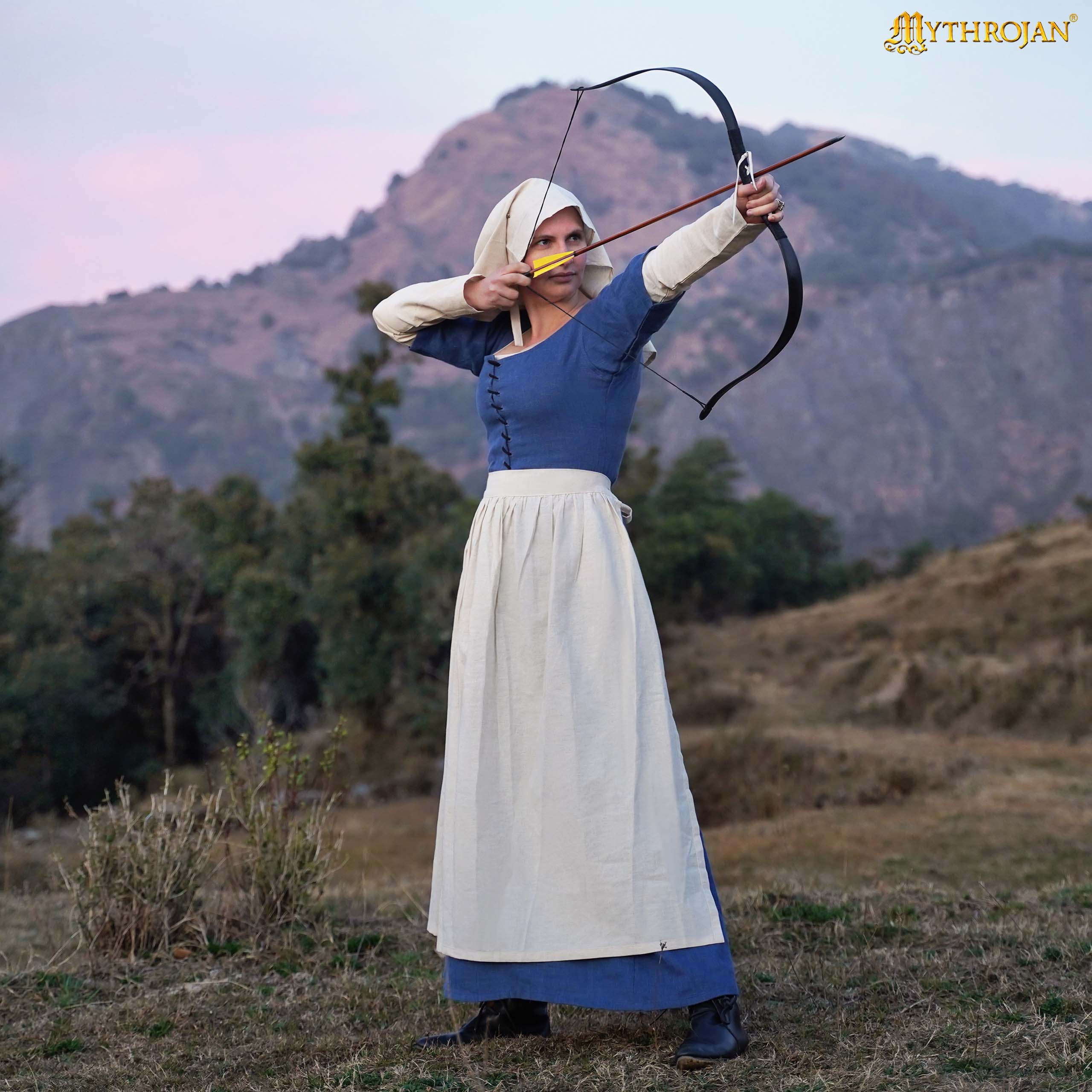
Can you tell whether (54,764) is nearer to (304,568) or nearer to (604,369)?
(304,568)

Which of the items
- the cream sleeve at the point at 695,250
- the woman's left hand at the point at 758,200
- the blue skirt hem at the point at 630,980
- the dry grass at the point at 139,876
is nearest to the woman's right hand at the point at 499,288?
the cream sleeve at the point at 695,250

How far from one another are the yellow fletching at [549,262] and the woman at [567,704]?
4 cm

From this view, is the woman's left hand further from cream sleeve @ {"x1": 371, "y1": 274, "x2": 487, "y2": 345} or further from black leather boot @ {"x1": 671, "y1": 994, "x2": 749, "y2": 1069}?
black leather boot @ {"x1": 671, "y1": 994, "x2": 749, "y2": 1069}

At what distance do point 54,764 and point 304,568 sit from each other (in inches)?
232

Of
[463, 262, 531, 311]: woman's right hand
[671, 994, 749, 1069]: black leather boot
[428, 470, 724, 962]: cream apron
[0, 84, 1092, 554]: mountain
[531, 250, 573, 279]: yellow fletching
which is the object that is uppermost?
[0, 84, 1092, 554]: mountain

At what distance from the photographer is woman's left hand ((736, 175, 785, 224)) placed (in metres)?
2.67

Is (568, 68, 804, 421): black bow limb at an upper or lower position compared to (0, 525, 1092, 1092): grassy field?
upper

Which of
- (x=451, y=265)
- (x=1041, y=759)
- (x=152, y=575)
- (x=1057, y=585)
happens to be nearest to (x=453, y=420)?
(x=451, y=265)

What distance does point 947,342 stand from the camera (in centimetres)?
9575

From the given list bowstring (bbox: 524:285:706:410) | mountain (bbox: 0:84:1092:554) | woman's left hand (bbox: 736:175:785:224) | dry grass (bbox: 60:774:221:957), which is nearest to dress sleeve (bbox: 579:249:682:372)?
bowstring (bbox: 524:285:706:410)

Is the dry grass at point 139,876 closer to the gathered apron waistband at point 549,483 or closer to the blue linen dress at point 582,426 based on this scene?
the blue linen dress at point 582,426

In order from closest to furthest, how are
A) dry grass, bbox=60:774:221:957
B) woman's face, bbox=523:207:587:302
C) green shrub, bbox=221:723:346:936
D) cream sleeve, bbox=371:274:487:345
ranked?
woman's face, bbox=523:207:587:302
cream sleeve, bbox=371:274:487:345
dry grass, bbox=60:774:221:957
green shrub, bbox=221:723:346:936

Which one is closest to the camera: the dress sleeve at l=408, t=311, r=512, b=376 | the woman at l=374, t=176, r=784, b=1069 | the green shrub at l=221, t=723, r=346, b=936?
the woman at l=374, t=176, r=784, b=1069

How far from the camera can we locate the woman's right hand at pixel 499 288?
3.09m
